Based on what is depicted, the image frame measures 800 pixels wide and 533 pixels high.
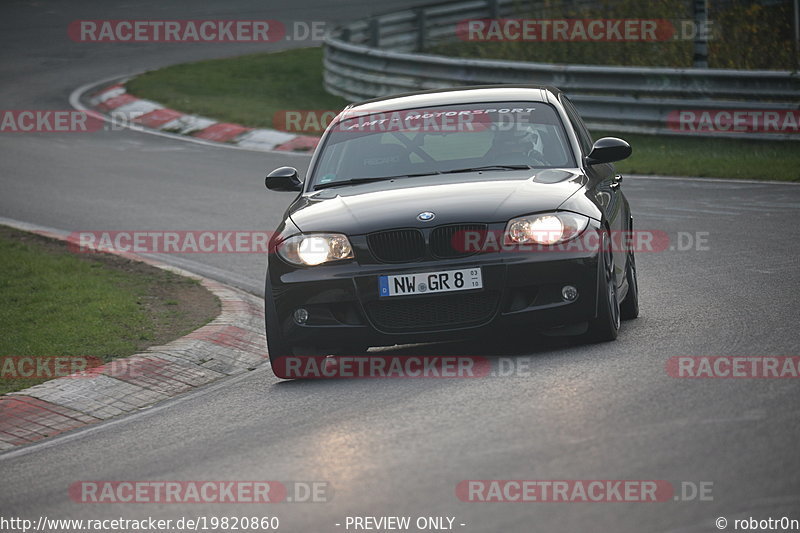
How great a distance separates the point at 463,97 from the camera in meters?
9.17

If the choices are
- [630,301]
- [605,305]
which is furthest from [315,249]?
[630,301]

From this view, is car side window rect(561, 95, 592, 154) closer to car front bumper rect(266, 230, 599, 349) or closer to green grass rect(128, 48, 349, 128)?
car front bumper rect(266, 230, 599, 349)

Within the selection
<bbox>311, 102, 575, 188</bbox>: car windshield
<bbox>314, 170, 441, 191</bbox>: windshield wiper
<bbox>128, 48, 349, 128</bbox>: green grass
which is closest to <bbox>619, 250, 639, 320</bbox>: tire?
<bbox>311, 102, 575, 188</bbox>: car windshield

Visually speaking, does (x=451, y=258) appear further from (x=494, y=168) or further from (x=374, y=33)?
(x=374, y=33)

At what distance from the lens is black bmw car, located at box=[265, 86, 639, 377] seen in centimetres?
739

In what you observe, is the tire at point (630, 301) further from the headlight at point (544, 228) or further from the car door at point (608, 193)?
the headlight at point (544, 228)

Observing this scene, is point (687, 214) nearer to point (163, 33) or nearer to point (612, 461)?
point (612, 461)

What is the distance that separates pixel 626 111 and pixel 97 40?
62.0ft

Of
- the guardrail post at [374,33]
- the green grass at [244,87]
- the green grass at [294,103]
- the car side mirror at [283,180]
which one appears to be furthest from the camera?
the guardrail post at [374,33]

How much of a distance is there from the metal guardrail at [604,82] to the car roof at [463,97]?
885 centimetres

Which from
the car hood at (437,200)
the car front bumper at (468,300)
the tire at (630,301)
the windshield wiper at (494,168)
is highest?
the windshield wiper at (494,168)

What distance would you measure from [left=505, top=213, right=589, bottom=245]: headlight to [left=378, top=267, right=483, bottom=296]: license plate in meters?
0.29

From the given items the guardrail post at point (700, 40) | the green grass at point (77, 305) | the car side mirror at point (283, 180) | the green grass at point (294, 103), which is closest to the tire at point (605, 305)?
the car side mirror at point (283, 180)

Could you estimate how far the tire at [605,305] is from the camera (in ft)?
24.7
